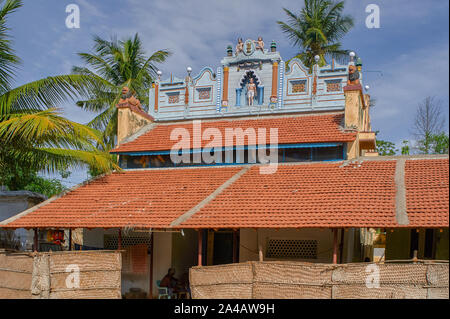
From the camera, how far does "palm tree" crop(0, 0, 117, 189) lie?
12.0 metres

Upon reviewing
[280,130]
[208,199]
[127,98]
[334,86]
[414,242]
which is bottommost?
[414,242]

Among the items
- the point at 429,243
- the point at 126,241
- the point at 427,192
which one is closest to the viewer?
the point at 427,192

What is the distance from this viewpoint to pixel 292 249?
12.9 meters

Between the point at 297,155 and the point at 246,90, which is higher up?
the point at 246,90

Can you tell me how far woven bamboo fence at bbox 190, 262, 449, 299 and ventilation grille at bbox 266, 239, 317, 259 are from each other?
2.90 metres

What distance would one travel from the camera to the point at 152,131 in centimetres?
1672

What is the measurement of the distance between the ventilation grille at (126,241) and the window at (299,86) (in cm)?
707

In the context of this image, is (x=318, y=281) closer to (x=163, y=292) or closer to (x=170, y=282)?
(x=170, y=282)

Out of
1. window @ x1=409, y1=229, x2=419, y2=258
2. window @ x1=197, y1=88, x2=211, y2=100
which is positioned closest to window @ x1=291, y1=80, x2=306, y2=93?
window @ x1=197, y1=88, x2=211, y2=100

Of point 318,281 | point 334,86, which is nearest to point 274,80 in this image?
point 334,86

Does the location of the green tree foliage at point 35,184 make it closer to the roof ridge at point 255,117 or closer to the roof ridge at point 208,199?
the roof ridge at point 255,117

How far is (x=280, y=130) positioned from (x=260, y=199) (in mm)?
3691

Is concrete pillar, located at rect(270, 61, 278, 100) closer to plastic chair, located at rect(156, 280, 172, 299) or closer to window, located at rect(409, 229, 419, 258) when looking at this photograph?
window, located at rect(409, 229, 419, 258)
